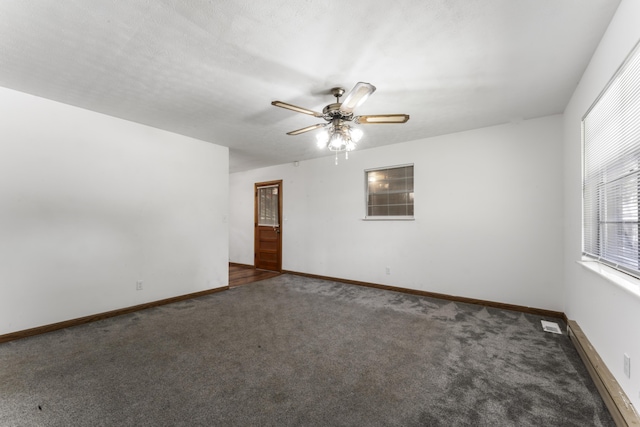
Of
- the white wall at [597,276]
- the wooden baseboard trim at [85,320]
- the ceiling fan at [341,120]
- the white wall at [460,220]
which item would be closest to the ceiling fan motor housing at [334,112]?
the ceiling fan at [341,120]

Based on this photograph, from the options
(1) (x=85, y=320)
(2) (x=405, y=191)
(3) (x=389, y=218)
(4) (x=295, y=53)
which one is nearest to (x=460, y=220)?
(2) (x=405, y=191)

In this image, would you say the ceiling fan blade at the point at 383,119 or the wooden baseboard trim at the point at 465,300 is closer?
the ceiling fan blade at the point at 383,119

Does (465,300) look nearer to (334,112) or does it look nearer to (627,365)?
(627,365)

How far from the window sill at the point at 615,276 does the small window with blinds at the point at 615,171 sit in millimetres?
49

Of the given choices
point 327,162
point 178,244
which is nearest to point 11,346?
point 178,244

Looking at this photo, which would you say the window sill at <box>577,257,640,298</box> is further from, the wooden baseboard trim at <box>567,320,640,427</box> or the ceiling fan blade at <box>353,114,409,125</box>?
the ceiling fan blade at <box>353,114,409,125</box>

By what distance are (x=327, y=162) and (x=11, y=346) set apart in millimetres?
4863

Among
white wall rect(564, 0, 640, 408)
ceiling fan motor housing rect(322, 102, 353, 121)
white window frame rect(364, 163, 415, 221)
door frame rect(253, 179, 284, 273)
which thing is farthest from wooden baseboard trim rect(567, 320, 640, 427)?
door frame rect(253, 179, 284, 273)

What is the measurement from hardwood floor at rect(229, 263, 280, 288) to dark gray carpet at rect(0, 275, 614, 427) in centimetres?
190

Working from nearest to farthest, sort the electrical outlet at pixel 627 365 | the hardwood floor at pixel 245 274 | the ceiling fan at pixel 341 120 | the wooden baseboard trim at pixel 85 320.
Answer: the electrical outlet at pixel 627 365 < the ceiling fan at pixel 341 120 < the wooden baseboard trim at pixel 85 320 < the hardwood floor at pixel 245 274

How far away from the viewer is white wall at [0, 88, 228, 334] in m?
2.75

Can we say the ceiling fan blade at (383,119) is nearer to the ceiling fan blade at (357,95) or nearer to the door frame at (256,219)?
the ceiling fan blade at (357,95)

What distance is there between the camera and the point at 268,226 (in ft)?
21.2

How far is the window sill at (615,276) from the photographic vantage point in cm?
156
